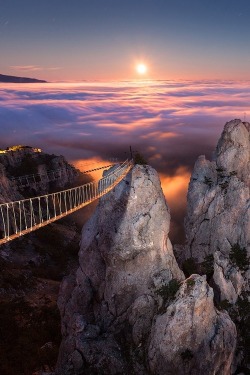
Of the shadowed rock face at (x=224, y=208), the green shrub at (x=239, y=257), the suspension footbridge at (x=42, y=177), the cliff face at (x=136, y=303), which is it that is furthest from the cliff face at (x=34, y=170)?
the green shrub at (x=239, y=257)

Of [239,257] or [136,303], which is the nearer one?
[136,303]

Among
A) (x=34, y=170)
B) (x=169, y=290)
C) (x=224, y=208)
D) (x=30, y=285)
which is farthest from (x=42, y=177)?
(x=169, y=290)

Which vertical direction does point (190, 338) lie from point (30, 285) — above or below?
above


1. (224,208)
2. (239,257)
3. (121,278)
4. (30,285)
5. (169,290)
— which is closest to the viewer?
(169,290)

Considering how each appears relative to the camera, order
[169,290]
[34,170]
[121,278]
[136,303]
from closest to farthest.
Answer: [169,290] → [136,303] → [121,278] → [34,170]

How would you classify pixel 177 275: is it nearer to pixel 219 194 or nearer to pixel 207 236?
pixel 207 236

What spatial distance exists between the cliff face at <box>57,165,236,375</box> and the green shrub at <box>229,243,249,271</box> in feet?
41.6

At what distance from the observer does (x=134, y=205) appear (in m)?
47.3

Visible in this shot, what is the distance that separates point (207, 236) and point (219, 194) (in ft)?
26.0

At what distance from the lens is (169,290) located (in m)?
42.4

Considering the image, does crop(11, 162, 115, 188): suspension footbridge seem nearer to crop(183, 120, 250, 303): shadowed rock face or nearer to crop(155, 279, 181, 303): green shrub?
crop(183, 120, 250, 303): shadowed rock face

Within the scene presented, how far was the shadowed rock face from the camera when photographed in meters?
54.0

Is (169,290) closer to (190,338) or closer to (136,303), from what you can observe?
(136,303)

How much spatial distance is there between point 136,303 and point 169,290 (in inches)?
179
